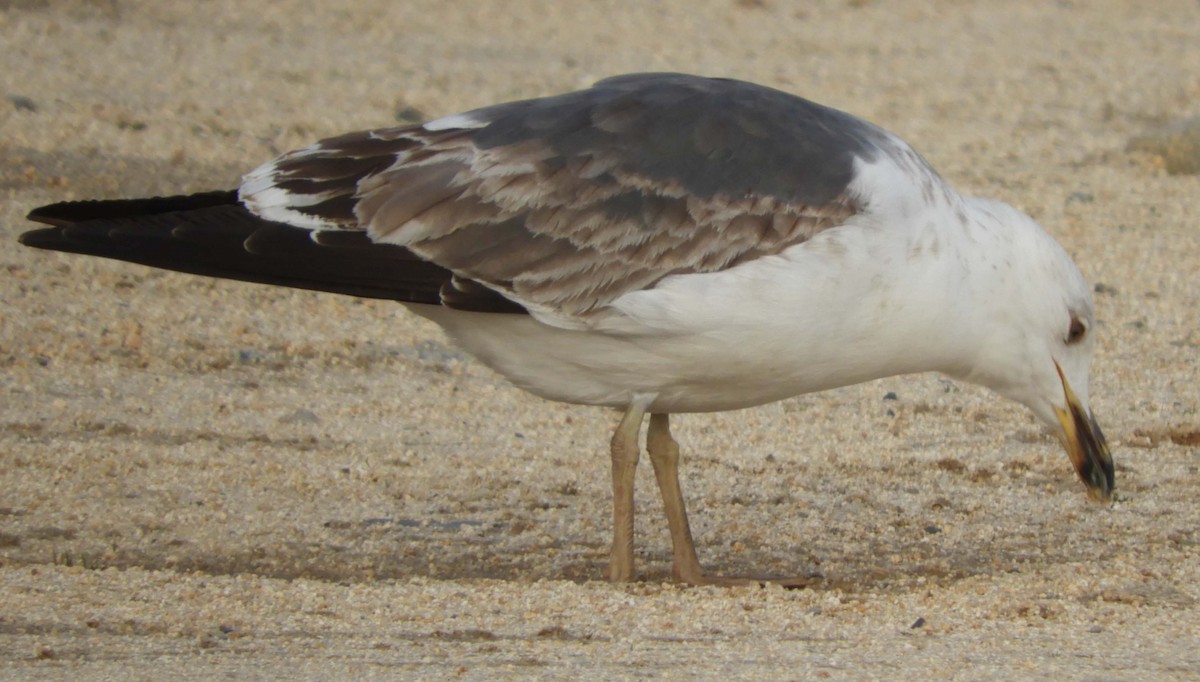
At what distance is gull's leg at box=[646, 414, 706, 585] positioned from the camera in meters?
5.09

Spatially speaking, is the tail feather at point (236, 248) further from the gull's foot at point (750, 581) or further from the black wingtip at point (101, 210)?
the gull's foot at point (750, 581)

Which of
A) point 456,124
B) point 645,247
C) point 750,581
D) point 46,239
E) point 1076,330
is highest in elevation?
point 456,124

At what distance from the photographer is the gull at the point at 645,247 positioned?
4.71 metres

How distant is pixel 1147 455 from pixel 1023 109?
18.4 feet

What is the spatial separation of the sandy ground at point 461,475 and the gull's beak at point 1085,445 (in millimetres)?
207

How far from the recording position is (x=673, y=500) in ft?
17.0

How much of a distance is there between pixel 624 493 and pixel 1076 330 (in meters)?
1.39

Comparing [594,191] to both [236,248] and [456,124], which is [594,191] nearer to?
[456,124]

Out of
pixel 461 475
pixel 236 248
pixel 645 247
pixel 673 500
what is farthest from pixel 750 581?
pixel 236 248

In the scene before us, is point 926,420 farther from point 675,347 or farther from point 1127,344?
point 675,347

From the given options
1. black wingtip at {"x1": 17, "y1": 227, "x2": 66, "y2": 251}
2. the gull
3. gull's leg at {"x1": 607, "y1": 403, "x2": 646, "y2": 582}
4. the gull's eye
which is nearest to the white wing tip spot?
the gull

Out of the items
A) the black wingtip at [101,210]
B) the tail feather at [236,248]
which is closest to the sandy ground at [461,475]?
the tail feather at [236,248]

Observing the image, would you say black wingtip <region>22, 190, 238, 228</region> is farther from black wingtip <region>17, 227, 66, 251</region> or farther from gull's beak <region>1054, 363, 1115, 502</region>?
gull's beak <region>1054, 363, 1115, 502</region>

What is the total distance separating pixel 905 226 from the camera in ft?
15.8
